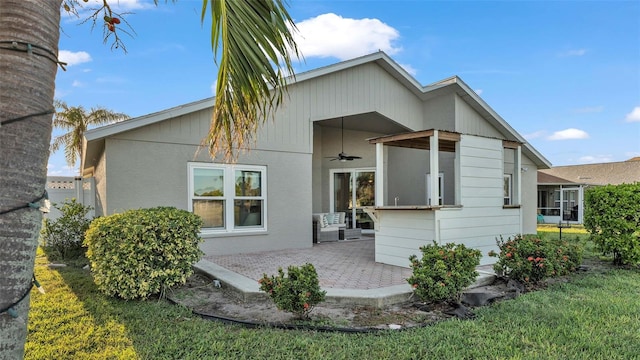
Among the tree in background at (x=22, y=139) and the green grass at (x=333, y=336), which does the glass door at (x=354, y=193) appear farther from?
the tree in background at (x=22, y=139)

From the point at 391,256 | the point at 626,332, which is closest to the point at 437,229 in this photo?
the point at 391,256

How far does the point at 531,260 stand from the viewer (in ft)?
19.3

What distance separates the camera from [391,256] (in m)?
7.86

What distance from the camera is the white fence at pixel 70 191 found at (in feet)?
30.7

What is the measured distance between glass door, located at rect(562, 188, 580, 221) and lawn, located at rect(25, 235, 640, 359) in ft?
73.0

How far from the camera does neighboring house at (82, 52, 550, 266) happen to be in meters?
7.71

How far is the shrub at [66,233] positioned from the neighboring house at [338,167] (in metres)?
0.50

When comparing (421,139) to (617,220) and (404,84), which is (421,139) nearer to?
(617,220)

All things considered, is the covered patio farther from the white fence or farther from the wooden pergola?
the white fence

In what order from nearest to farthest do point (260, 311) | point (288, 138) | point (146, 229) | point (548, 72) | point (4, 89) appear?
point (4, 89)
point (260, 311)
point (146, 229)
point (288, 138)
point (548, 72)

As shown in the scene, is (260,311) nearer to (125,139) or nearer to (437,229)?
(437,229)

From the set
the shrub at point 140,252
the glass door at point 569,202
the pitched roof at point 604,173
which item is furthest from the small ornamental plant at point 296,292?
the pitched roof at point 604,173

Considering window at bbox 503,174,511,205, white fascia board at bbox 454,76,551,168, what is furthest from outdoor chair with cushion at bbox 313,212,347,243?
window at bbox 503,174,511,205

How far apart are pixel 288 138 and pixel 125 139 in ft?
13.2
